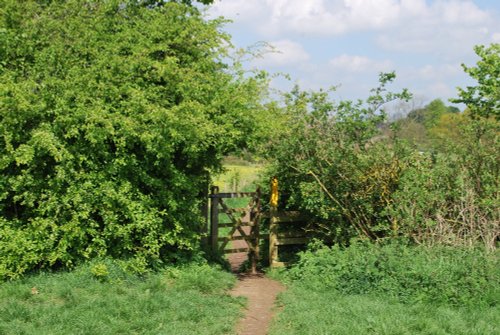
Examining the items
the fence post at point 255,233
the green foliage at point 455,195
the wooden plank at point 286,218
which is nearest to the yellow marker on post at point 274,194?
the wooden plank at point 286,218

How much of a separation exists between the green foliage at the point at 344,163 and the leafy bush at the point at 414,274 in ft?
4.87

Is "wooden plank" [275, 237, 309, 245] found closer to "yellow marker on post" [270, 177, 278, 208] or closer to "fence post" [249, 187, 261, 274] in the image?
"fence post" [249, 187, 261, 274]

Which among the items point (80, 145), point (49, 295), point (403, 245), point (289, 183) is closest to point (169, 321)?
point (49, 295)

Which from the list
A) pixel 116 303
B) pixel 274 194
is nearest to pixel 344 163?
pixel 274 194

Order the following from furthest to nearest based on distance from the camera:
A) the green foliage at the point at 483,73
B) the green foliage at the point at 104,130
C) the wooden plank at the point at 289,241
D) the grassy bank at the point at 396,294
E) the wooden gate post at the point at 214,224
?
the green foliage at the point at 483,73
the wooden plank at the point at 289,241
the wooden gate post at the point at 214,224
the green foliage at the point at 104,130
the grassy bank at the point at 396,294

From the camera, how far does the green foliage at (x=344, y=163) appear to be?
1205 cm

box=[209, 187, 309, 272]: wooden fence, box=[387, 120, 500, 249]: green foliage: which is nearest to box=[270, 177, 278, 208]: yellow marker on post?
box=[209, 187, 309, 272]: wooden fence

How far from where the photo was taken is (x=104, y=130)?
9438 mm

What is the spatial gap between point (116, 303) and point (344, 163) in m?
5.90

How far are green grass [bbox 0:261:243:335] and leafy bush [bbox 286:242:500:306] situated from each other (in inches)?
74.9

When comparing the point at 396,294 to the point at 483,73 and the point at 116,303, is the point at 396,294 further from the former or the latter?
the point at 483,73

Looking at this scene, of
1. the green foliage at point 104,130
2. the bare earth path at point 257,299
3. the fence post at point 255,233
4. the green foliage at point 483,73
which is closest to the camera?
the bare earth path at point 257,299

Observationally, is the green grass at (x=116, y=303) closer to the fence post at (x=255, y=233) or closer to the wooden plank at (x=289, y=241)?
the fence post at (x=255, y=233)

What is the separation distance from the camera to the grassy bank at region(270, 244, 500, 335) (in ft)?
24.8
